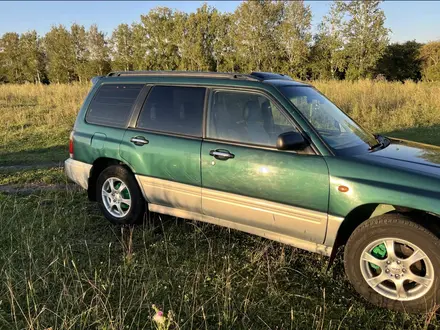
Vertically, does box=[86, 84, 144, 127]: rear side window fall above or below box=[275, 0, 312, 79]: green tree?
below

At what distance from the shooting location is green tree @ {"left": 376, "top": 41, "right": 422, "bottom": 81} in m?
33.3

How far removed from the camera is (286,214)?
350cm

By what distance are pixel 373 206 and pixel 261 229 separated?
1.09 m

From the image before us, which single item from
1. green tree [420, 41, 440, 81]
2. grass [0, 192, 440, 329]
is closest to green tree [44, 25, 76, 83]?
green tree [420, 41, 440, 81]

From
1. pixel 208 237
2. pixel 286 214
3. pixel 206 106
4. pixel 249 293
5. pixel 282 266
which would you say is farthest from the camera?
pixel 208 237

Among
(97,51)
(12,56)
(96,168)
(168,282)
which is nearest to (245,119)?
(168,282)

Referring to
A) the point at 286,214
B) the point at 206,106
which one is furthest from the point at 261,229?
the point at 206,106

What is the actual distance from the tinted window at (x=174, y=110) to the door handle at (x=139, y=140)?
0.16 m

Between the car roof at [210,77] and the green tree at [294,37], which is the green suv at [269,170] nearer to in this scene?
the car roof at [210,77]

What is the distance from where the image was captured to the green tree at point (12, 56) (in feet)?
136

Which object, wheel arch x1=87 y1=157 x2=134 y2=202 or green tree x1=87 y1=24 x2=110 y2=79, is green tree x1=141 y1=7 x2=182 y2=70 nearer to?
green tree x1=87 y1=24 x2=110 y2=79

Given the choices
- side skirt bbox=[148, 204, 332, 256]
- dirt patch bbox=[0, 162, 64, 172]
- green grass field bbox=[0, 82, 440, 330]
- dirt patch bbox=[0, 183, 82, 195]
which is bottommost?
dirt patch bbox=[0, 162, 64, 172]

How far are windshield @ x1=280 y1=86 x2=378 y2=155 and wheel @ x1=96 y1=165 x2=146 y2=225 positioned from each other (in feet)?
7.25

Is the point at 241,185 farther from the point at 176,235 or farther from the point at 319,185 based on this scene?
the point at 176,235
